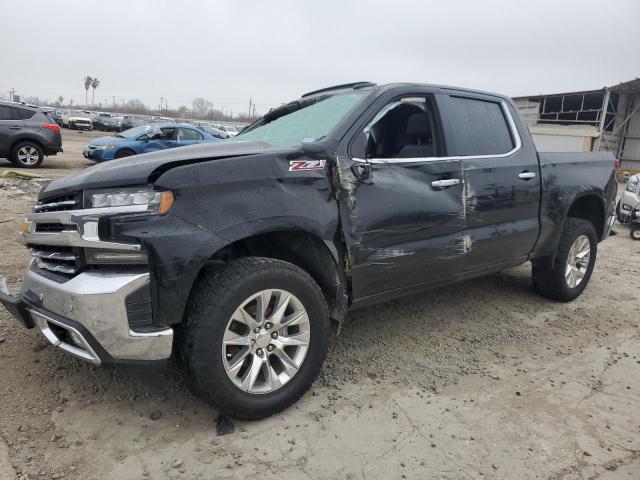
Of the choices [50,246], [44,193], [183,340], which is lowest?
[183,340]

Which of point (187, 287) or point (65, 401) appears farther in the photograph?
point (65, 401)

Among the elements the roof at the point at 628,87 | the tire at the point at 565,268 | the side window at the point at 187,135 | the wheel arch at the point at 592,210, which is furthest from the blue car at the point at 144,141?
the roof at the point at 628,87

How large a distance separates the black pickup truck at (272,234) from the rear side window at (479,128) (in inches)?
0.6

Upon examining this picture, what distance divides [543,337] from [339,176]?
2.32 metres

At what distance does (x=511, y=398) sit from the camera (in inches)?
118

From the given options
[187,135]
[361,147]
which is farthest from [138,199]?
[187,135]

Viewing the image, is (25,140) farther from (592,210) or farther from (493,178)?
(592,210)

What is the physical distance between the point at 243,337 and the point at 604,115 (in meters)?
21.4

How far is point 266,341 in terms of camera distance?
8.62ft

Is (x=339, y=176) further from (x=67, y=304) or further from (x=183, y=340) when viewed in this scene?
(x=67, y=304)

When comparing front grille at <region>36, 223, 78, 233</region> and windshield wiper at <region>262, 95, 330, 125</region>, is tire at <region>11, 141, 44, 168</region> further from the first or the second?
front grille at <region>36, 223, 78, 233</region>

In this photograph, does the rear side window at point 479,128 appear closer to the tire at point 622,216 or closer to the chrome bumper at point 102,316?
the chrome bumper at point 102,316

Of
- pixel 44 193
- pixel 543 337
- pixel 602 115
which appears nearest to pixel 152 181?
pixel 44 193

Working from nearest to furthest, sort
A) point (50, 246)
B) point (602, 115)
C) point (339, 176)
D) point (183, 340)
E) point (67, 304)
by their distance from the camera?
point (67, 304) → point (183, 340) → point (50, 246) → point (339, 176) → point (602, 115)
